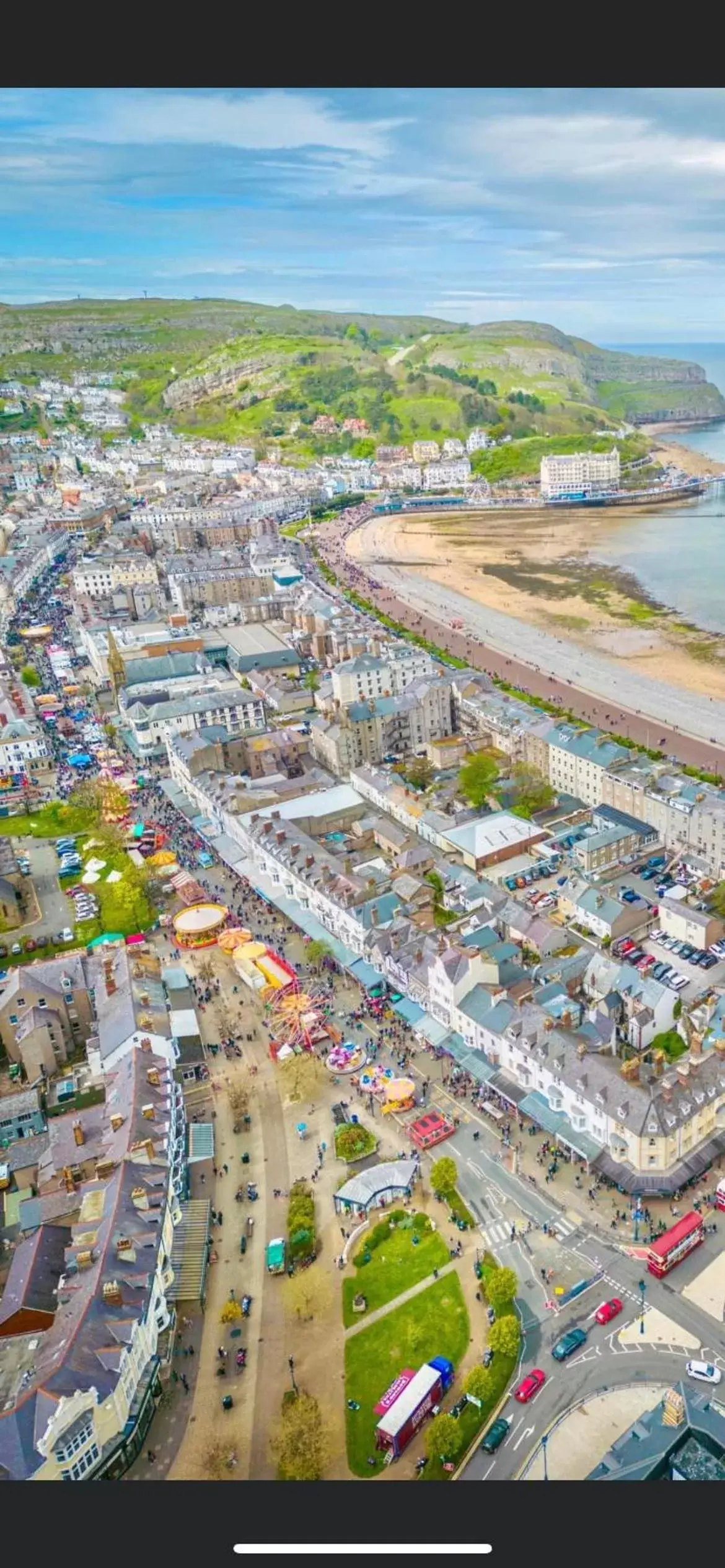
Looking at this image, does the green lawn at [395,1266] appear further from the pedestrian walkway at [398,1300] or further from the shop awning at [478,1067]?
the shop awning at [478,1067]

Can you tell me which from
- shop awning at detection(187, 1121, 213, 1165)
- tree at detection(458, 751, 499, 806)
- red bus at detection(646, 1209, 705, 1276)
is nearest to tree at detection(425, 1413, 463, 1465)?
red bus at detection(646, 1209, 705, 1276)

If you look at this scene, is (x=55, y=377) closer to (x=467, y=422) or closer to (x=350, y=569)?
(x=467, y=422)

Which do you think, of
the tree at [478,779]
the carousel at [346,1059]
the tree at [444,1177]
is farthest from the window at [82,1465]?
the tree at [478,779]

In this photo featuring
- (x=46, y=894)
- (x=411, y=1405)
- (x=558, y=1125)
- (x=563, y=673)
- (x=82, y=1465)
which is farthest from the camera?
(x=563, y=673)

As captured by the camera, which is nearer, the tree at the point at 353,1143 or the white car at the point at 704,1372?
the white car at the point at 704,1372

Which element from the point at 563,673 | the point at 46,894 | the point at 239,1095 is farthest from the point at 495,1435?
the point at 563,673

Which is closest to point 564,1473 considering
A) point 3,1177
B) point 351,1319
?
point 351,1319

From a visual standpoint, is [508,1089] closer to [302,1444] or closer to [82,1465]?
[302,1444]
